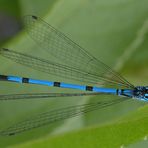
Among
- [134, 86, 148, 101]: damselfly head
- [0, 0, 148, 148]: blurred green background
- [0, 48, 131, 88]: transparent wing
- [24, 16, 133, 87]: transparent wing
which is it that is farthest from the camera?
[134, 86, 148, 101]: damselfly head

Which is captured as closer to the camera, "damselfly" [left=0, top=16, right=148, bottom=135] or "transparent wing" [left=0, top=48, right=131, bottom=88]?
"damselfly" [left=0, top=16, right=148, bottom=135]

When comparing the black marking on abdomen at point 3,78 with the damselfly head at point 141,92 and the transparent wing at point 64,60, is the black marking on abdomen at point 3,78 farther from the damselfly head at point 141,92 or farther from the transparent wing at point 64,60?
the damselfly head at point 141,92

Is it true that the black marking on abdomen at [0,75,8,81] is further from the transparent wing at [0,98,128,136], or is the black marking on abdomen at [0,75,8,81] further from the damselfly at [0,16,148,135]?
the transparent wing at [0,98,128,136]

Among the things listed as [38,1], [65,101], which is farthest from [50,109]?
[38,1]

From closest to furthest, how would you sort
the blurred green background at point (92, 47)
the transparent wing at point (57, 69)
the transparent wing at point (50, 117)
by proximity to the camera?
the transparent wing at point (50, 117) → the blurred green background at point (92, 47) → the transparent wing at point (57, 69)

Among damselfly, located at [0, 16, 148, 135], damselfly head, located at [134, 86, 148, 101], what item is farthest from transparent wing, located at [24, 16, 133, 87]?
damselfly head, located at [134, 86, 148, 101]

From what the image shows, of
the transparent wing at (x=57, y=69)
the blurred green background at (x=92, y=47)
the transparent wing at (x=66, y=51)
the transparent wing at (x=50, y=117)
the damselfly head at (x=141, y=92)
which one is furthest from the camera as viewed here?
the damselfly head at (x=141, y=92)

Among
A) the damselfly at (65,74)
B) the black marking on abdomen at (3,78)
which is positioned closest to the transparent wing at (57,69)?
the damselfly at (65,74)
